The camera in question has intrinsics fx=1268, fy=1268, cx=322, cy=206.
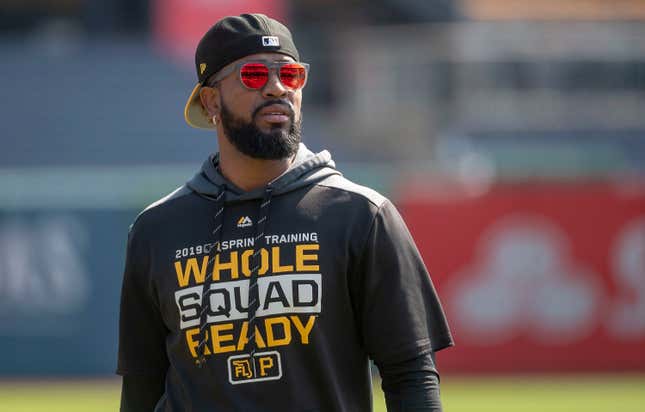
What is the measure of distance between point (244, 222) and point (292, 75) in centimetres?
44

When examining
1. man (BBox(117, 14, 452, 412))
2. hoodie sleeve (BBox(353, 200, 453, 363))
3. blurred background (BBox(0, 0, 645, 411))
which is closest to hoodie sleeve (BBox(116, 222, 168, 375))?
man (BBox(117, 14, 452, 412))

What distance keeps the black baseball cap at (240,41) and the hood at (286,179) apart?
0.94 feet

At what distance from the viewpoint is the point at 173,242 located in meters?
3.63

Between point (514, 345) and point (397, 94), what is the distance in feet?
39.4

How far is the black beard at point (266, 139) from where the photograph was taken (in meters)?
3.54

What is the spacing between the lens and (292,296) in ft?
11.2

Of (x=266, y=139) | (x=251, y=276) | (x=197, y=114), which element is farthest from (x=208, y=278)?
(x=197, y=114)

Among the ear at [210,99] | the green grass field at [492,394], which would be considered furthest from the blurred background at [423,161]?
the ear at [210,99]

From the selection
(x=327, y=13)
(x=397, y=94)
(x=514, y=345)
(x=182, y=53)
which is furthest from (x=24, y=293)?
(x=327, y=13)

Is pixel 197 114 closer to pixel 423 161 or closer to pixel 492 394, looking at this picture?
pixel 492 394

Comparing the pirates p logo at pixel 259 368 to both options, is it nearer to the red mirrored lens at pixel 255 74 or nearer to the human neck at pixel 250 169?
the human neck at pixel 250 169

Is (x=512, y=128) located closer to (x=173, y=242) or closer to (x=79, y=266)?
(x=79, y=266)

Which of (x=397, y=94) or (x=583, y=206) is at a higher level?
(x=397, y=94)

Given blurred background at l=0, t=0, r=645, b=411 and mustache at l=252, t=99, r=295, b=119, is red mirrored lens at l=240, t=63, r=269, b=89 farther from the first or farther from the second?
blurred background at l=0, t=0, r=645, b=411
